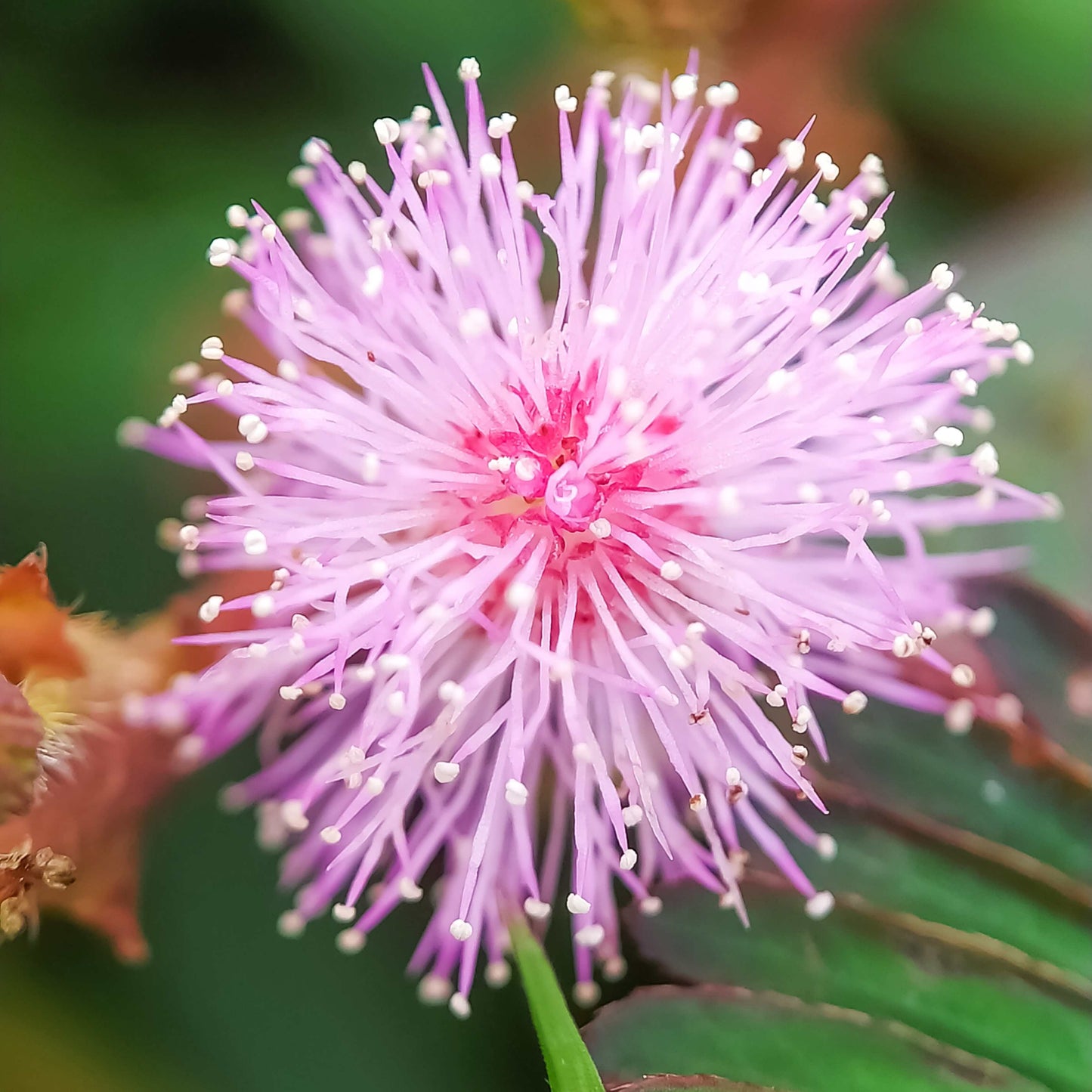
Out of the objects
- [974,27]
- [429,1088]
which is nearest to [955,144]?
[974,27]

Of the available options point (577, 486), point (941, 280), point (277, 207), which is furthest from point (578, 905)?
point (277, 207)

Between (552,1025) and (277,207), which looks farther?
(277,207)

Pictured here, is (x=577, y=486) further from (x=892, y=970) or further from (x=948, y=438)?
(x=892, y=970)

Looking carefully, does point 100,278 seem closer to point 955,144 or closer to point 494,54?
point 494,54

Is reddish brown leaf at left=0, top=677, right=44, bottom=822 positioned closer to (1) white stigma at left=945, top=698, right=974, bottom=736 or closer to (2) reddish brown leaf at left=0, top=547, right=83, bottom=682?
(2) reddish brown leaf at left=0, top=547, right=83, bottom=682

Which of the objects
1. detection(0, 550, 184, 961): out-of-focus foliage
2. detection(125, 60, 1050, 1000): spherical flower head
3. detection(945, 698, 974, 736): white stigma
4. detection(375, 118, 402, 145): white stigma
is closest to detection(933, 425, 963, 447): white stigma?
detection(125, 60, 1050, 1000): spherical flower head

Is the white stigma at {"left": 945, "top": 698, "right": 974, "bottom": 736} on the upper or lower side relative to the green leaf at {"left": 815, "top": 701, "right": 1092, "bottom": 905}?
upper
